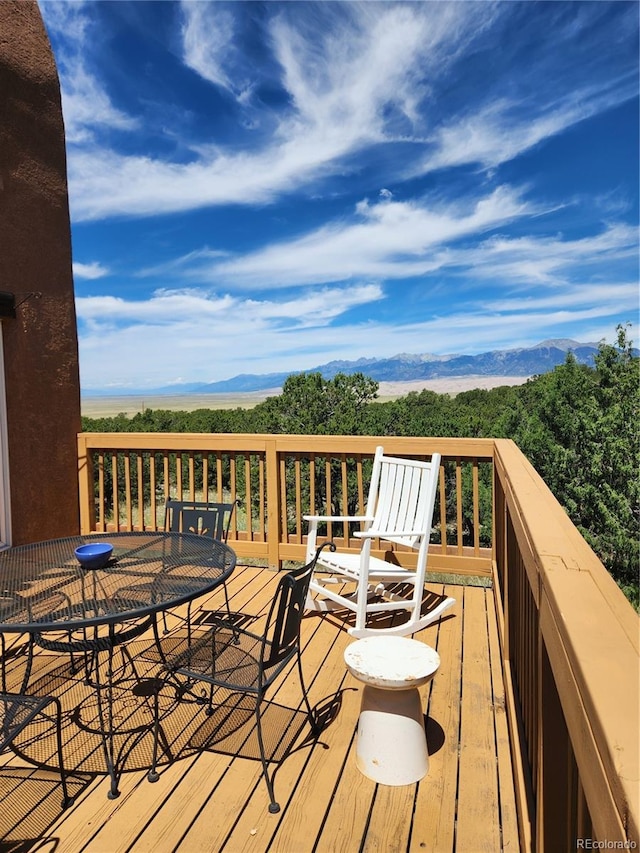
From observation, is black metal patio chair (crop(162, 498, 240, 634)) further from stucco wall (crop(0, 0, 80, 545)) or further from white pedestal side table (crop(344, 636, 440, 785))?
stucco wall (crop(0, 0, 80, 545))

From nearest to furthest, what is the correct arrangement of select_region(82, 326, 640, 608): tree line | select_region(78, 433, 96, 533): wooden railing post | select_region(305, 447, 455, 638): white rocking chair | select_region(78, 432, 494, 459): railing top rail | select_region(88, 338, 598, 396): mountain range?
select_region(305, 447, 455, 638): white rocking chair, select_region(78, 432, 494, 459): railing top rail, select_region(78, 433, 96, 533): wooden railing post, select_region(82, 326, 640, 608): tree line, select_region(88, 338, 598, 396): mountain range

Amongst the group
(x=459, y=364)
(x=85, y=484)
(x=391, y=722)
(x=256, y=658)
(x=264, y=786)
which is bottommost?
(x=264, y=786)

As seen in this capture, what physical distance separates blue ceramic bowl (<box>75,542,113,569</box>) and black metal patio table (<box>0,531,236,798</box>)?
0.22ft

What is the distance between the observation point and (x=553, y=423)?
16391mm

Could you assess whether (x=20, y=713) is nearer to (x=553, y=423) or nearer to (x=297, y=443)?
(x=297, y=443)

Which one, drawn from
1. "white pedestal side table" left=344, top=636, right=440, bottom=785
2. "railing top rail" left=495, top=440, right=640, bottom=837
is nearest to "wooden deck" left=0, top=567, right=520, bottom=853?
"white pedestal side table" left=344, top=636, right=440, bottom=785

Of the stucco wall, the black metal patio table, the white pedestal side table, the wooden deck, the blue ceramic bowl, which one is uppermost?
the stucco wall

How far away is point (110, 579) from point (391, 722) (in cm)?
151

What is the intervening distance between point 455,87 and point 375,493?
3638 centimetres

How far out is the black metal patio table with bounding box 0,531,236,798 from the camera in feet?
6.41

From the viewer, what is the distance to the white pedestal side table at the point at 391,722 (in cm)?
194

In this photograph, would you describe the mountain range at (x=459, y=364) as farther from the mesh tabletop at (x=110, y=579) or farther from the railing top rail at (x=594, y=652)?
the railing top rail at (x=594, y=652)

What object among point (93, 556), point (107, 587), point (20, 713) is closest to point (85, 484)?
point (107, 587)

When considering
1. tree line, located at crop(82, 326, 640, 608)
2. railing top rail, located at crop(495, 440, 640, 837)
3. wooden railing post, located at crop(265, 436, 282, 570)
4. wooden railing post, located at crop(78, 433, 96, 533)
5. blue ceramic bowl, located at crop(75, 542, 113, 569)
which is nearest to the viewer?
railing top rail, located at crop(495, 440, 640, 837)
